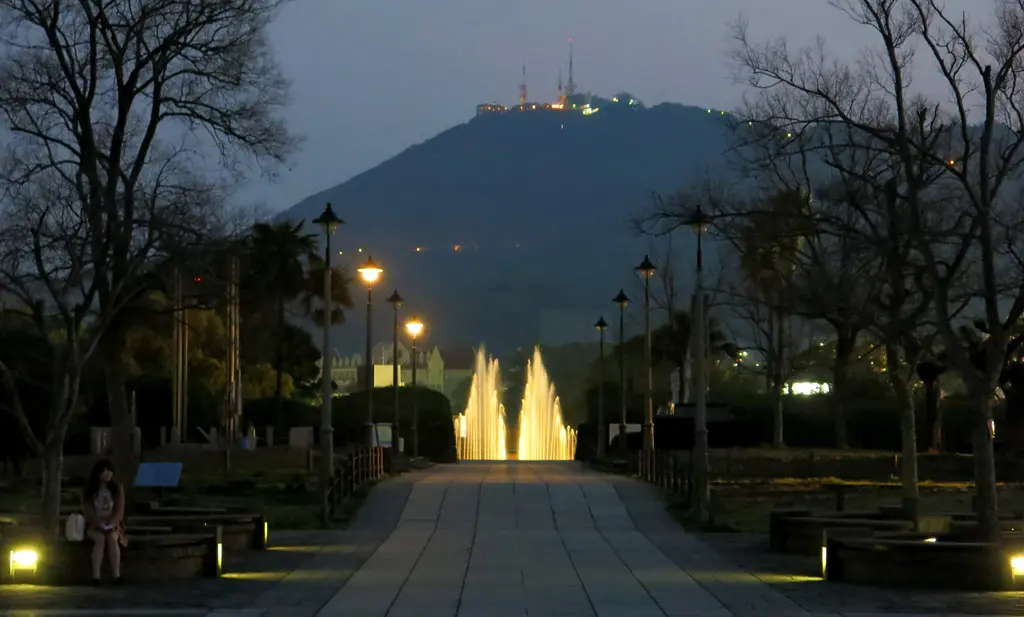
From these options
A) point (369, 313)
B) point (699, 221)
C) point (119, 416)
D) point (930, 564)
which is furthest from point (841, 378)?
point (930, 564)

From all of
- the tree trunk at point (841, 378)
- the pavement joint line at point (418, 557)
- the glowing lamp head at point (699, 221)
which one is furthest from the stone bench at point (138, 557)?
the tree trunk at point (841, 378)

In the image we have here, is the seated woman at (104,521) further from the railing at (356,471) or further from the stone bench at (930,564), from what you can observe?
the railing at (356,471)

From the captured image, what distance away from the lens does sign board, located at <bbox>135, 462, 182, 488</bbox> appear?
28.2 m

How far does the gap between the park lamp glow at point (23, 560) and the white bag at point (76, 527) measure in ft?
1.68

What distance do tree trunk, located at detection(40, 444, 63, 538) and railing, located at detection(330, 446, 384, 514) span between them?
1225cm

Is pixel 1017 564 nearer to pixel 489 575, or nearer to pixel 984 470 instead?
pixel 984 470

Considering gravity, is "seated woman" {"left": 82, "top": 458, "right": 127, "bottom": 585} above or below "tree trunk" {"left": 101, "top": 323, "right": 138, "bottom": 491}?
below

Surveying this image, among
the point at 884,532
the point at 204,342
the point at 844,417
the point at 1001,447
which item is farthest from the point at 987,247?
the point at 204,342

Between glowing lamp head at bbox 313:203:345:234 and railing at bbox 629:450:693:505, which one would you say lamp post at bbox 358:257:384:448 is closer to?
glowing lamp head at bbox 313:203:345:234

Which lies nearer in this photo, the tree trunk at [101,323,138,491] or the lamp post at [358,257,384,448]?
the tree trunk at [101,323,138,491]

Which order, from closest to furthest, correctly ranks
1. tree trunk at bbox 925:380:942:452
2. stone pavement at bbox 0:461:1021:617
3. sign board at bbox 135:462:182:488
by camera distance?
stone pavement at bbox 0:461:1021:617 → sign board at bbox 135:462:182:488 → tree trunk at bbox 925:380:942:452

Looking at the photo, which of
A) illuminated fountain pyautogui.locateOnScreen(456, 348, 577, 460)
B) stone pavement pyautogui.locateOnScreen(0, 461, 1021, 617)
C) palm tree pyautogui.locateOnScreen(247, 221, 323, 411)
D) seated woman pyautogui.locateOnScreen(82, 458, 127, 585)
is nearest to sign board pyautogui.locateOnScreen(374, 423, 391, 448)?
stone pavement pyautogui.locateOnScreen(0, 461, 1021, 617)

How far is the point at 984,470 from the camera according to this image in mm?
20672

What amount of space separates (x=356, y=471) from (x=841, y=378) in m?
19.7
